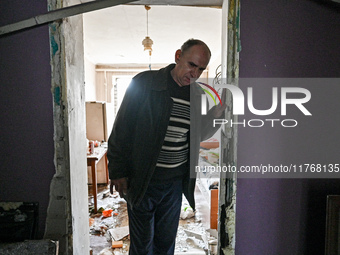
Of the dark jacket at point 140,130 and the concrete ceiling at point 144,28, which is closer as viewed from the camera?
the dark jacket at point 140,130

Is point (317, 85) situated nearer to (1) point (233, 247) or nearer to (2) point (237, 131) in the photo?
(2) point (237, 131)

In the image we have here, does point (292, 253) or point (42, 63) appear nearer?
point (42, 63)

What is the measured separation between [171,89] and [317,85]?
0.82 meters

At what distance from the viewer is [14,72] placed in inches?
46.3

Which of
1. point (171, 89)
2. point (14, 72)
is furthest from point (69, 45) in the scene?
point (171, 89)

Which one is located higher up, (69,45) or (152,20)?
(152,20)

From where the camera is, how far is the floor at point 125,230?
7.15ft

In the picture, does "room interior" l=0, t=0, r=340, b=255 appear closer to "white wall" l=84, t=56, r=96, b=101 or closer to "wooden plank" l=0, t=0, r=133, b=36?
"wooden plank" l=0, t=0, r=133, b=36

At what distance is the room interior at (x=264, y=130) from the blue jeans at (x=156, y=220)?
40 centimetres

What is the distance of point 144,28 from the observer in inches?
128

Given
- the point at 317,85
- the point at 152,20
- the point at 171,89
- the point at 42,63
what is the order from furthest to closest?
the point at 152,20 < the point at 171,89 < the point at 317,85 < the point at 42,63

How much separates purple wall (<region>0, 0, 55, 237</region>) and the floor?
1205mm
